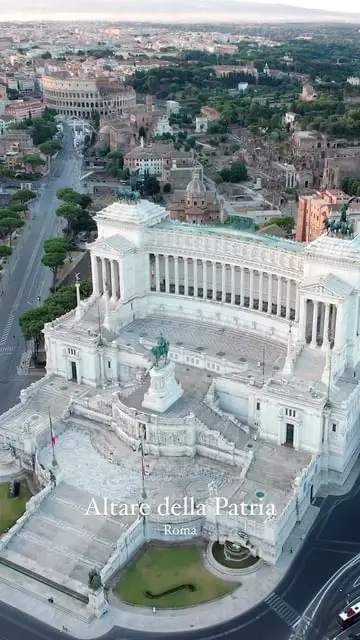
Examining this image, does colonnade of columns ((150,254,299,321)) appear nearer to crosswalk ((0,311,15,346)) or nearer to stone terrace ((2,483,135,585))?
crosswalk ((0,311,15,346))

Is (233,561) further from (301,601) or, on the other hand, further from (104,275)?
(104,275)

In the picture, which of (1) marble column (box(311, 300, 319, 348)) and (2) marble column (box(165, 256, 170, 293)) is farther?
(2) marble column (box(165, 256, 170, 293))

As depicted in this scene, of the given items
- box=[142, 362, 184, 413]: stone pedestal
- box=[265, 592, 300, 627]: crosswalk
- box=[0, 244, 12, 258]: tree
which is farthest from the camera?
box=[0, 244, 12, 258]: tree

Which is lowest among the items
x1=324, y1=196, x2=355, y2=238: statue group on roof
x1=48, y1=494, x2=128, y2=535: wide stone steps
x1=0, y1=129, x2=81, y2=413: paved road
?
x1=0, y1=129, x2=81, y2=413: paved road

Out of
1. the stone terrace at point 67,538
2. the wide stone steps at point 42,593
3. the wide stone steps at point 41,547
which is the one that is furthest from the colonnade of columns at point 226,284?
the wide stone steps at point 42,593

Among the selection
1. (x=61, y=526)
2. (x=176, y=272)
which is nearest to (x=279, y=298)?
(x=176, y=272)

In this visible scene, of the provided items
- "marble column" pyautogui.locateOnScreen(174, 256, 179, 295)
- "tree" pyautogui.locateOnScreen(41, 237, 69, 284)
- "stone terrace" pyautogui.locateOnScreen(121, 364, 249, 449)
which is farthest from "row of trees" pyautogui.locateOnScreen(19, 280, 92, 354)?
"stone terrace" pyautogui.locateOnScreen(121, 364, 249, 449)

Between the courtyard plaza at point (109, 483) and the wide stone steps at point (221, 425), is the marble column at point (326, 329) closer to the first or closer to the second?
the courtyard plaza at point (109, 483)
